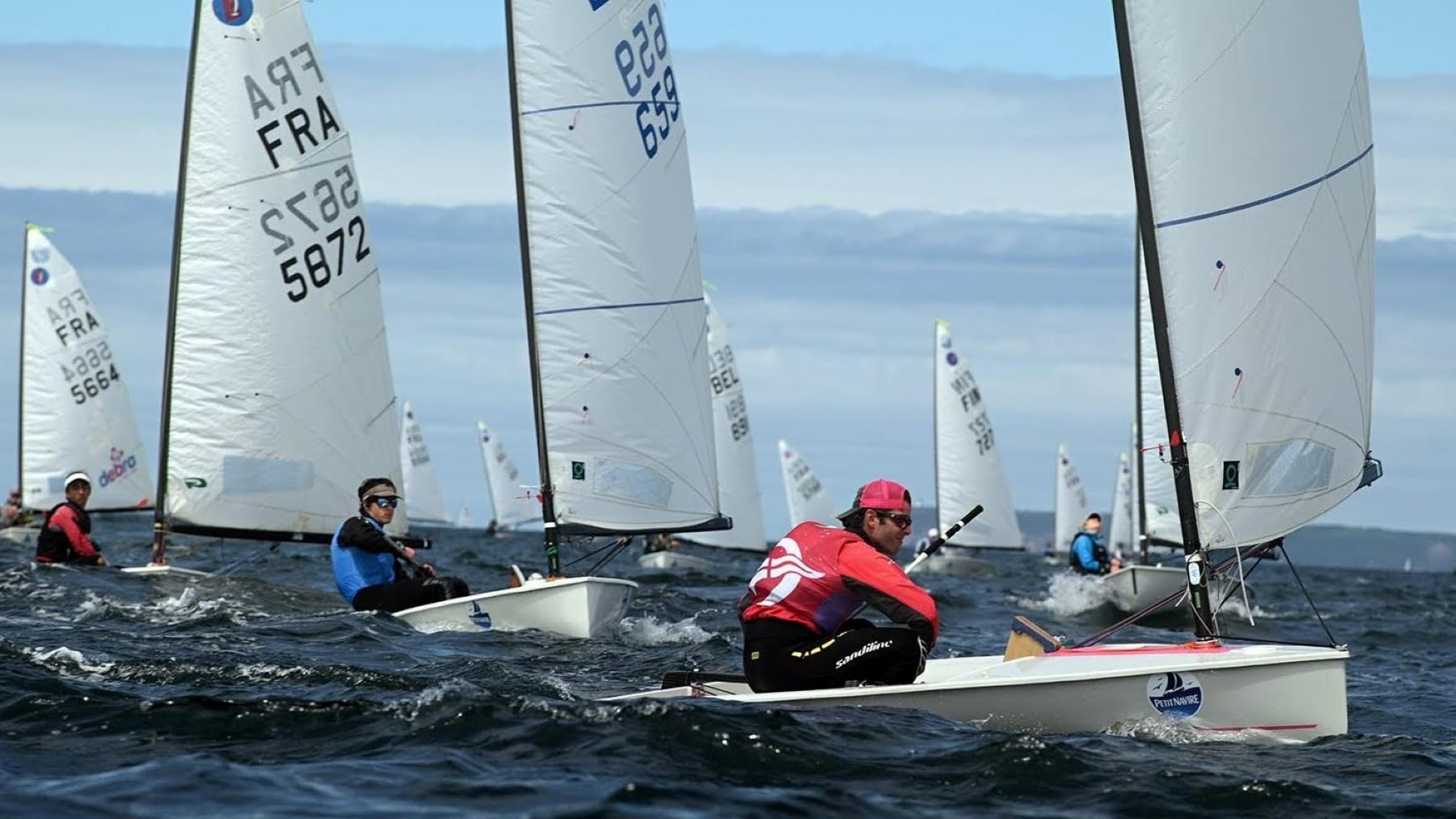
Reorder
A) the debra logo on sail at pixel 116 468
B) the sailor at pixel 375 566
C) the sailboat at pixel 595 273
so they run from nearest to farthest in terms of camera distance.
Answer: the sailor at pixel 375 566 → the sailboat at pixel 595 273 → the debra logo on sail at pixel 116 468

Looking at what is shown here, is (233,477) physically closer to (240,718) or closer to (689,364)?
(689,364)

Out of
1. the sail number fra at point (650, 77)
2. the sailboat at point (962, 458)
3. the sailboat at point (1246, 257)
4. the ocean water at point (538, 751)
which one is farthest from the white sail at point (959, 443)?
the sailboat at point (1246, 257)

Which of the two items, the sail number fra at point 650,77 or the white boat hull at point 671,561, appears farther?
the white boat hull at point 671,561

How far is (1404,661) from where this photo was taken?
15.0 metres

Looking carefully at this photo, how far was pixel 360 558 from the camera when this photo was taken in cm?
1305

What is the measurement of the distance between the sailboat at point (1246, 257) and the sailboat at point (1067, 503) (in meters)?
54.0

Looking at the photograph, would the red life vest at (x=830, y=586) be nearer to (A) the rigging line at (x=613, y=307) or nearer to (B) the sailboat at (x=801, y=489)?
(A) the rigging line at (x=613, y=307)

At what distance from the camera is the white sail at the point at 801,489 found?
1799 inches

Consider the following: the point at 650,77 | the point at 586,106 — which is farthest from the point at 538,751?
the point at 650,77

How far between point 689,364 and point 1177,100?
316 inches

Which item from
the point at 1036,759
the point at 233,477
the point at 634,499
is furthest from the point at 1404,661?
the point at 233,477

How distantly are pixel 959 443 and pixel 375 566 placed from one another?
27.3 m

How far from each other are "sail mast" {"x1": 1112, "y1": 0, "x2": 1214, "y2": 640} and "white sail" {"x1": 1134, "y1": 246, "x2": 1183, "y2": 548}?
1090cm

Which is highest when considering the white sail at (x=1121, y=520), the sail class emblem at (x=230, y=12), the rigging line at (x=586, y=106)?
the sail class emblem at (x=230, y=12)
